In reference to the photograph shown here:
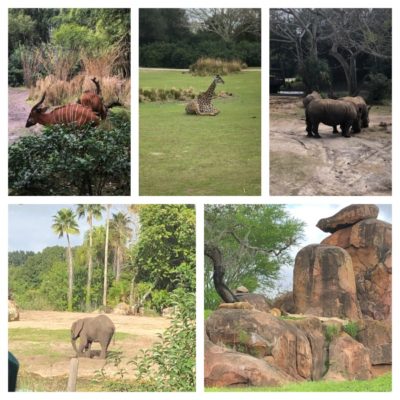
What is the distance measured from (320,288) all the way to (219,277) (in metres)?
1.24

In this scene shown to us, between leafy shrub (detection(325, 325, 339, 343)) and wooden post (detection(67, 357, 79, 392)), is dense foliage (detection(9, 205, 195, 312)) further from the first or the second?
leafy shrub (detection(325, 325, 339, 343))

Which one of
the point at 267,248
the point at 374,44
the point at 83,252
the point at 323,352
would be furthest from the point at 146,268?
the point at 374,44

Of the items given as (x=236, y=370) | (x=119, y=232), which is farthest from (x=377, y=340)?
(x=119, y=232)

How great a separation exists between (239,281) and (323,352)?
130 centimetres

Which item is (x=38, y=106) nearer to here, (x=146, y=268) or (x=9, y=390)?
(x=146, y=268)

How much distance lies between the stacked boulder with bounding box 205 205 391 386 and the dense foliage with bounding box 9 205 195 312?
729 millimetres

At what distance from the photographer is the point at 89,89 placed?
11.4 m

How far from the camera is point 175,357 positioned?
10.6m

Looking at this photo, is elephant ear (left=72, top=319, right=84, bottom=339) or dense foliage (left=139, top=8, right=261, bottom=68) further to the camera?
dense foliage (left=139, top=8, right=261, bottom=68)

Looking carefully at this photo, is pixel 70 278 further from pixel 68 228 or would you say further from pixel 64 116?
pixel 64 116

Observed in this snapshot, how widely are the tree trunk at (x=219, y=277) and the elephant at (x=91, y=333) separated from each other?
52.5 inches

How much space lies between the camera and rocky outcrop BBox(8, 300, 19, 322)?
10750 millimetres

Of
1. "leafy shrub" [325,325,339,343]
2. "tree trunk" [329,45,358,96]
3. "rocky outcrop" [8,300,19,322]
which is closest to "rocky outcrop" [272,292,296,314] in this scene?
"leafy shrub" [325,325,339,343]

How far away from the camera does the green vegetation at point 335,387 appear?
34.5ft
